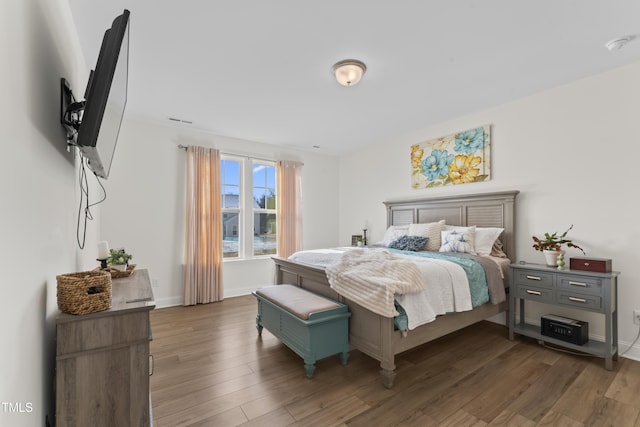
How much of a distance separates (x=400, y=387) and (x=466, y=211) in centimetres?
245

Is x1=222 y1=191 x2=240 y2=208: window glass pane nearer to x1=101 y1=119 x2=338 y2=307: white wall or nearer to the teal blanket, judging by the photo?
x1=101 y1=119 x2=338 y2=307: white wall

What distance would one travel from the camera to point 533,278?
278 cm

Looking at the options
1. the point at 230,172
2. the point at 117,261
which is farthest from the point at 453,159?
the point at 117,261

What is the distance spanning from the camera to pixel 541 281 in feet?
8.93

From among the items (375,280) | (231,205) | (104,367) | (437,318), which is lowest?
(437,318)

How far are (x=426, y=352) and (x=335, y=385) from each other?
1.03 m

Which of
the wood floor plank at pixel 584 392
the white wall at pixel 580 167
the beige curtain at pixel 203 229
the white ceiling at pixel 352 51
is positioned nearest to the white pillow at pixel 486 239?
the white wall at pixel 580 167

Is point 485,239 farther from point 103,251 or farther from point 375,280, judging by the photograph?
point 103,251

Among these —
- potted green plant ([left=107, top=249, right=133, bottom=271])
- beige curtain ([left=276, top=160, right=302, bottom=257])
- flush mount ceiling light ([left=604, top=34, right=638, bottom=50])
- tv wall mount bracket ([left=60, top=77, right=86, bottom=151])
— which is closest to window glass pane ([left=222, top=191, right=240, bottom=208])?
beige curtain ([left=276, top=160, right=302, bottom=257])

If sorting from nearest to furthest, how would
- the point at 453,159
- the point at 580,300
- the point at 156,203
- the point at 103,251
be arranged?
the point at 103,251 < the point at 580,300 < the point at 453,159 < the point at 156,203

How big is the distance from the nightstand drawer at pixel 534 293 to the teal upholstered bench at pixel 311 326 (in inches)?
73.0

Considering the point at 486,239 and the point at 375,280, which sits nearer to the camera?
the point at 375,280

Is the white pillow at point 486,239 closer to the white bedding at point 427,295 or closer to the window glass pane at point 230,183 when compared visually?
the white bedding at point 427,295

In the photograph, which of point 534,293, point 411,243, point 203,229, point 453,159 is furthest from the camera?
point 203,229
